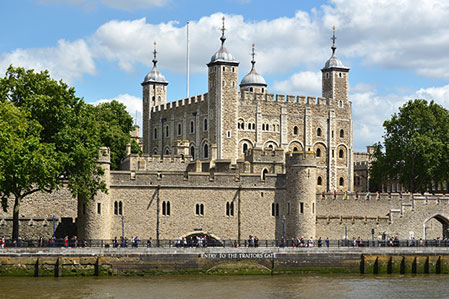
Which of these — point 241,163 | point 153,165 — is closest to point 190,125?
point 153,165

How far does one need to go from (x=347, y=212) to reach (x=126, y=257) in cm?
2025

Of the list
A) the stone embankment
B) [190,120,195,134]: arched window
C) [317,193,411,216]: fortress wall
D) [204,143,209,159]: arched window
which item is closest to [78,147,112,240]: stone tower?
the stone embankment

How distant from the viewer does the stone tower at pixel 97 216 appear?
5900cm

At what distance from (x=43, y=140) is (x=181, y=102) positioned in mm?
40815

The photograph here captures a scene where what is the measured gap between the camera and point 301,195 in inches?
2517

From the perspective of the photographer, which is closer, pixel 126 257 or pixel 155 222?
pixel 126 257

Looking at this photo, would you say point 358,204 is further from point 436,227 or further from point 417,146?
point 417,146

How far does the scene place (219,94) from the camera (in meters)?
91.1

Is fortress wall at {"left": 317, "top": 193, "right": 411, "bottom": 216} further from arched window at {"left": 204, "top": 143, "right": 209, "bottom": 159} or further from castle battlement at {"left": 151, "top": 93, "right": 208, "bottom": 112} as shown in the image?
castle battlement at {"left": 151, "top": 93, "right": 208, "bottom": 112}

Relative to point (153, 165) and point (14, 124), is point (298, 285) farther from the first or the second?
point (153, 165)

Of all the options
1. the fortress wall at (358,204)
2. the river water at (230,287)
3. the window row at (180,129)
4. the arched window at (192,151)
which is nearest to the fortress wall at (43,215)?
the river water at (230,287)

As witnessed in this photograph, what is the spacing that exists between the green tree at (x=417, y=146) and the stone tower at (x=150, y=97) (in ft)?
87.0

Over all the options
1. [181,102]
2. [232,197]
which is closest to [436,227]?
[232,197]

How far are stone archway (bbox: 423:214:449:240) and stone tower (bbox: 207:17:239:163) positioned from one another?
23392 mm
